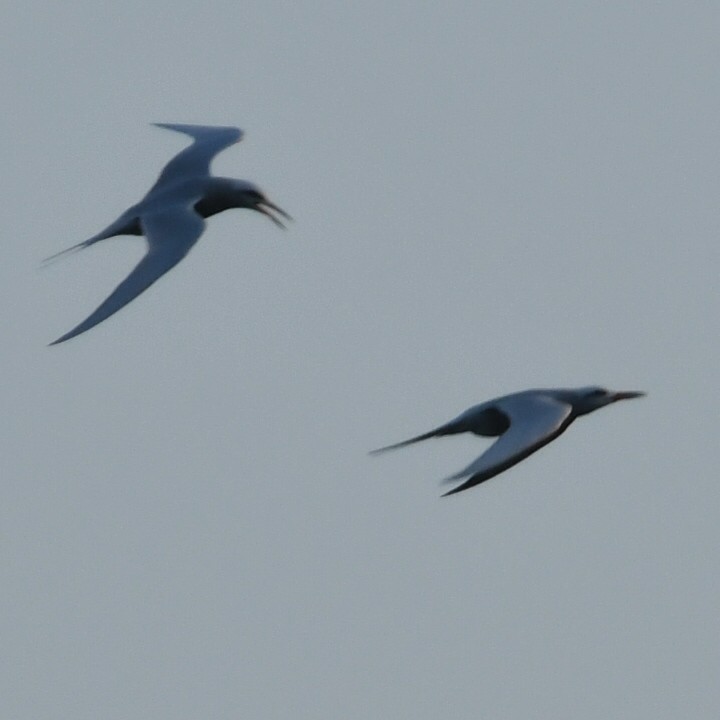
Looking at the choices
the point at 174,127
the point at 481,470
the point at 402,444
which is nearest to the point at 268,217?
the point at 174,127

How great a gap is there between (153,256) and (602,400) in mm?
4869

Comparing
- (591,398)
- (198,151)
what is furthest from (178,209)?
(591,398)

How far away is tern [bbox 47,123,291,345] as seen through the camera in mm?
21703

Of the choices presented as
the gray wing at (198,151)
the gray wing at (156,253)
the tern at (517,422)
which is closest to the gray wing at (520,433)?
the tern at (517,422)

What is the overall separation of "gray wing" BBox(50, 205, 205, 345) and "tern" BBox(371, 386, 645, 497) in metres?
2.79

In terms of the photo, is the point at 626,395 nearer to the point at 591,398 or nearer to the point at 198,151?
the point at 591,398

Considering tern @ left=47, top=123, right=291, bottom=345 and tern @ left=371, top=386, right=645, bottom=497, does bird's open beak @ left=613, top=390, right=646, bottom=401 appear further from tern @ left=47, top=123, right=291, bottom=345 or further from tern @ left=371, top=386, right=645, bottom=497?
tern @ left=47, top=123, right=291, bottom=345

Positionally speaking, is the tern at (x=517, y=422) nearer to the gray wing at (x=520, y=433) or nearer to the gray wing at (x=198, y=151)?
the gray wing at (x=520, y=433)

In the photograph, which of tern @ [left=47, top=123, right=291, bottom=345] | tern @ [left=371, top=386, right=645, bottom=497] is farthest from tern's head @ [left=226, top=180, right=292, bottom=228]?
tern @ [left=371, top=386, right=645, bottom=497]

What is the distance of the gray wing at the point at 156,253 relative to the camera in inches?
822

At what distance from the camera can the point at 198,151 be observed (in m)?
27.2

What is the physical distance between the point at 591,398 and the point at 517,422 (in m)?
2.79

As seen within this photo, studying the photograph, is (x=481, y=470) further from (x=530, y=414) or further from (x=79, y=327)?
(x=79, y=327)

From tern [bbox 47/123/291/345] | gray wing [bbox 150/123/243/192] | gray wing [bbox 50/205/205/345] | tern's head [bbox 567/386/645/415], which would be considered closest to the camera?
gray wing [bbox 50/205/205/345]
